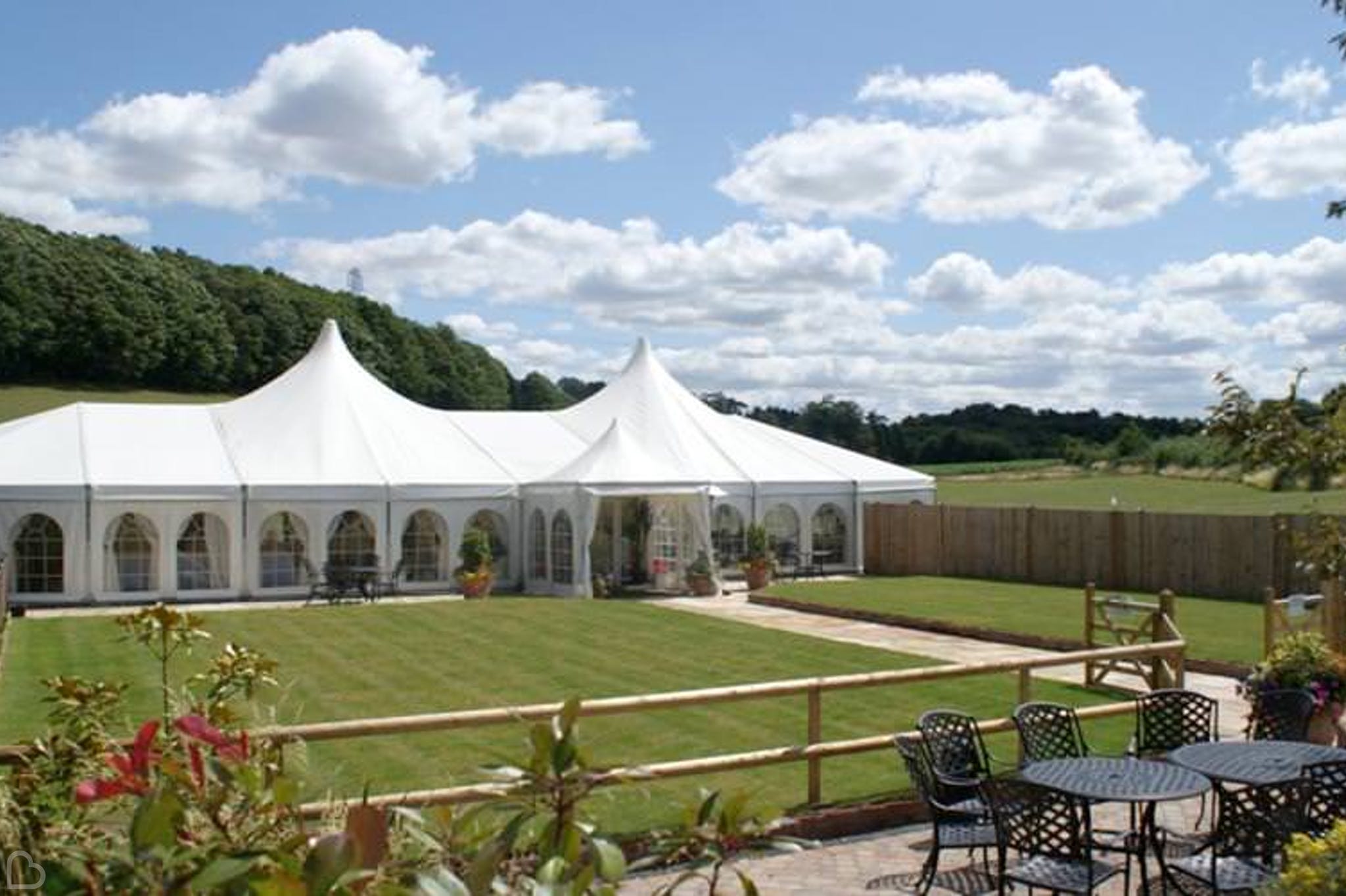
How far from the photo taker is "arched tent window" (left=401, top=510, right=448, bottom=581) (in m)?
25.5

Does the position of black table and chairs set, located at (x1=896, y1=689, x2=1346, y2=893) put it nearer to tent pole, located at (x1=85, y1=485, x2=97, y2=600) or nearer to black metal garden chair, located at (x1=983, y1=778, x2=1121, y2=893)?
black metal garden chair, located at (x1=983, y1=778, x2=1121, y2=893)

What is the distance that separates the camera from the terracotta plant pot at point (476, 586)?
939 inches

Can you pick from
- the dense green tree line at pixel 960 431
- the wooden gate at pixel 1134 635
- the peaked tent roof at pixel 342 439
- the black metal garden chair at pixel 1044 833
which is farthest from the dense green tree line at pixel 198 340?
the black metal garden chair at pixel 1044 833

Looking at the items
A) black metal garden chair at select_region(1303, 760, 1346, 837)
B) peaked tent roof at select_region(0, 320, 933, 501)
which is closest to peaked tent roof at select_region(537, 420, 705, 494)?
peaked tent roof at select_region(0, 320, 933, 501)

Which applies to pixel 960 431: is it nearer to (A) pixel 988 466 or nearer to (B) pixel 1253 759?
(A) pixel 988 466

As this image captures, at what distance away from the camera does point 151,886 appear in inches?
66.9

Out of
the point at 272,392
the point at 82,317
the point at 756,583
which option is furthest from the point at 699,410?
the point at 82,317

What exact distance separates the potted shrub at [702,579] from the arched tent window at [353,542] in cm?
597

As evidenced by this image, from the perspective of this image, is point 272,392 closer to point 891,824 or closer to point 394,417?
point 394,417

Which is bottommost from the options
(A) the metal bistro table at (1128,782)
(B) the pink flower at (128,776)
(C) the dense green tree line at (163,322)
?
(A) the metal bistro table at (1128,782)

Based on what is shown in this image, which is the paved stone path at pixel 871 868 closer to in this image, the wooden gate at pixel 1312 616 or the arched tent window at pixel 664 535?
the wooden gate at pixel 1312 616

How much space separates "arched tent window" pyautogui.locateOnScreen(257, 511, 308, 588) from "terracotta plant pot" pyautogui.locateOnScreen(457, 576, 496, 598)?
3028 millimetres

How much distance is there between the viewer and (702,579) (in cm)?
2481

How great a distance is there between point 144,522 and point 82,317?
36322mm
